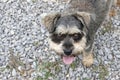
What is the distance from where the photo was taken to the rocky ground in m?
6.75

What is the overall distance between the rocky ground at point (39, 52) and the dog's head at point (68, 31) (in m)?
0.84

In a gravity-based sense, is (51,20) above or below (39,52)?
above

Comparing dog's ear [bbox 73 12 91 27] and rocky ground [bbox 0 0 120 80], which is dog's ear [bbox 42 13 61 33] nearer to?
dog's ear [bbox 73 12 91 27]

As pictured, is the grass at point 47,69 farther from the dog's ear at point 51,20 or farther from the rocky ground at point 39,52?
the dog's ear at point 51,20

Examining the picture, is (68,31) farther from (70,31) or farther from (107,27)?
(107,27)

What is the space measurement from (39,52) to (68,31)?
1.46m

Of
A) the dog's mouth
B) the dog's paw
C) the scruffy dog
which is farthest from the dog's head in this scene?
the dog's paw

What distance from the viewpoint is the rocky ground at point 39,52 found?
266 inches

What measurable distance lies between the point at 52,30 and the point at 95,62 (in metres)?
1.34

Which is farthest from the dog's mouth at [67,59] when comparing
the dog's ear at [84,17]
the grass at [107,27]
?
the grass at [107,27]

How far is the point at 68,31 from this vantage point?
580cm

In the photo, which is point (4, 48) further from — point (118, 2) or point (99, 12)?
point (118, 2)

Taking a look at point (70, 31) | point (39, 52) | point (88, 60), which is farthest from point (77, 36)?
point (39, 52)

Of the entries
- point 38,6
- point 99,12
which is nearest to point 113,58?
point 99,12
